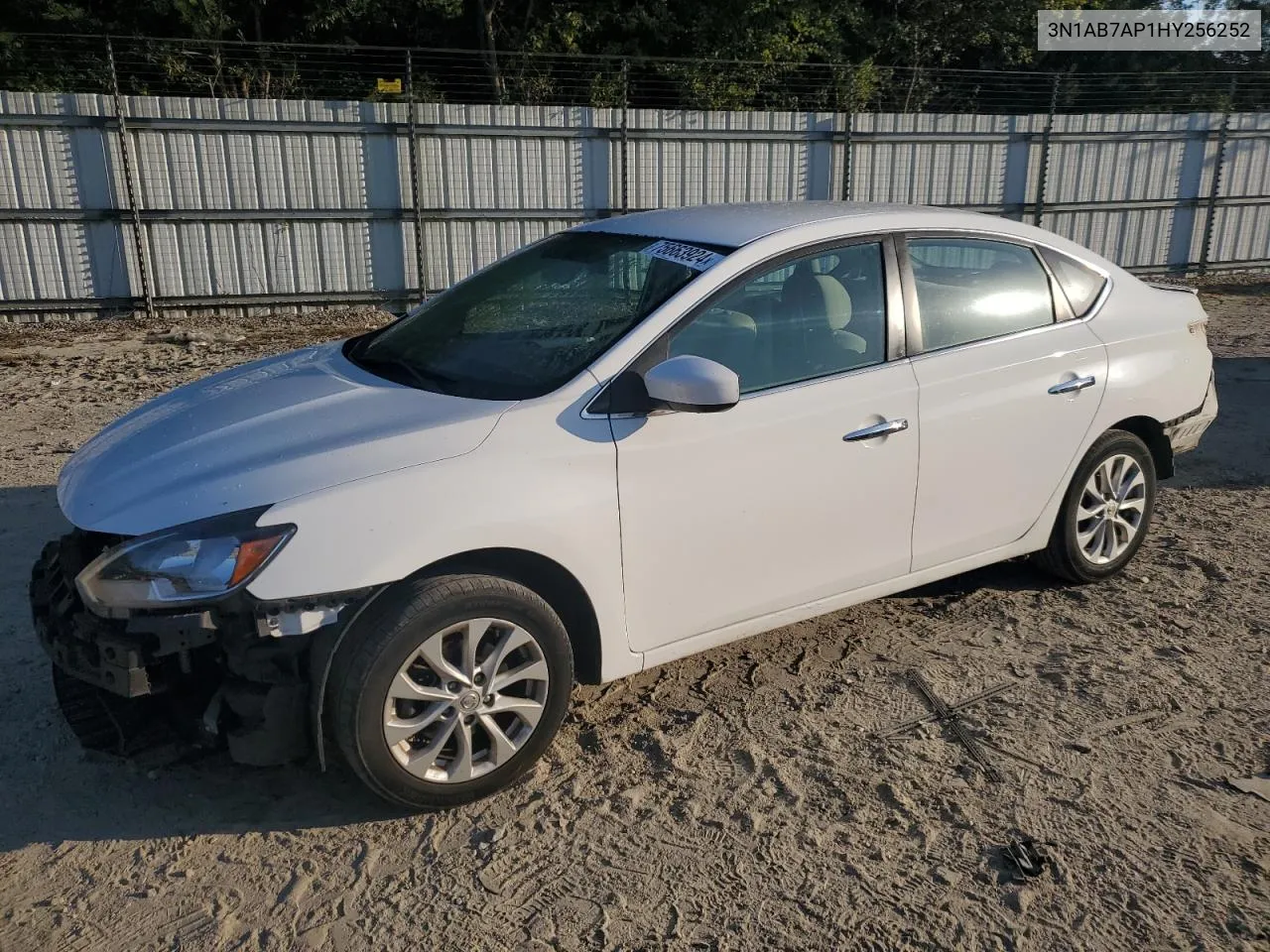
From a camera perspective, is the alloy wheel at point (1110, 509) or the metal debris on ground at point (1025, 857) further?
the alloy wheel at point (1110, 509)

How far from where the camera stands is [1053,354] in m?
4.21

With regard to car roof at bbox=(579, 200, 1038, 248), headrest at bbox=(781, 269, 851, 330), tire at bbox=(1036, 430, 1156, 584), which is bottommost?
tire at bbox=(1036, 430, 1156, 584)

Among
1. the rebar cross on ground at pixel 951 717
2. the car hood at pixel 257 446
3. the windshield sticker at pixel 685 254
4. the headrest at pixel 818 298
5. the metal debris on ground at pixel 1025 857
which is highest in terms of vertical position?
the windshield sticker at pixel 685 254

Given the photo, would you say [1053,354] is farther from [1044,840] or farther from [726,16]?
[726,16]

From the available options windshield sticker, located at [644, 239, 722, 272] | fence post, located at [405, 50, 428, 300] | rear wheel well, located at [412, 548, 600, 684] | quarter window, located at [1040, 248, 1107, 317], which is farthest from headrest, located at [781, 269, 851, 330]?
fence post, located at [405, 50, 428, 300]

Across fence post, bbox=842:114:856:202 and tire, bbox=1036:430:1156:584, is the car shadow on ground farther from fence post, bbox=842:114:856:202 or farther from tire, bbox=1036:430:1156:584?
fence post, bbox=842:114:856:202

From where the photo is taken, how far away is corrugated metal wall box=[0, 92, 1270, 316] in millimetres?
11656

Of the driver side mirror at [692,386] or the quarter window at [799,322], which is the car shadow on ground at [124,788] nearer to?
the driver side mirror at [692,386]

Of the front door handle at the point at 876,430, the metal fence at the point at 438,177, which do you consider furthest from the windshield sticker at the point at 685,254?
the metal fence at the point at 438,177

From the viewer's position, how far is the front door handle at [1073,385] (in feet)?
13.8

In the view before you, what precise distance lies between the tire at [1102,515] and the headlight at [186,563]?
3201 mm

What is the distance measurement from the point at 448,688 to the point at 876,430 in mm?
1690

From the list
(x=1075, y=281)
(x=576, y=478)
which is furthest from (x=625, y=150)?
(x=576, y=478)

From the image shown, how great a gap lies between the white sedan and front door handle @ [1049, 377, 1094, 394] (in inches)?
0.7
